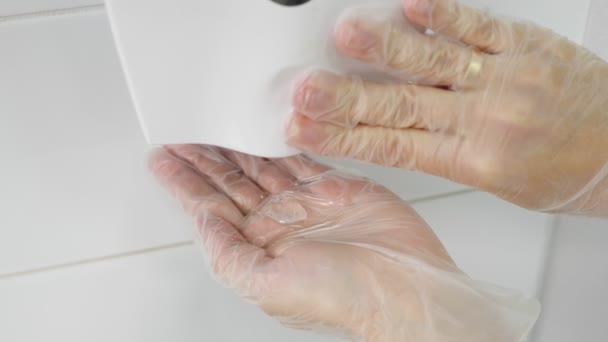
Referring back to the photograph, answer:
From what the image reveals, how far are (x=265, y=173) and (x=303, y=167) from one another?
0.04 metres

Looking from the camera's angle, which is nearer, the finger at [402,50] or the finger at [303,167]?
the finger at [402,50]

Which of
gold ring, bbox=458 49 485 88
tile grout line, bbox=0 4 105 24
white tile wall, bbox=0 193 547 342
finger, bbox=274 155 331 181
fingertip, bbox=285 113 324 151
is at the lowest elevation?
white tile wall, bbox=0 193 547 342

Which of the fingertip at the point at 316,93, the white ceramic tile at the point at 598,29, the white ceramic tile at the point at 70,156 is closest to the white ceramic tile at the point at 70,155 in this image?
the white ceramic tile at the point at 70,156

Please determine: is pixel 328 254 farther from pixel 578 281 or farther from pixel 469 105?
pixel 578 281

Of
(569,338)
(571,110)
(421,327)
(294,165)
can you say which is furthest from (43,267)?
(569,338)

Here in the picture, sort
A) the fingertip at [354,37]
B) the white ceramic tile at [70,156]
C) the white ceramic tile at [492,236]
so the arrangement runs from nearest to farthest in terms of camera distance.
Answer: the fingertip at [354,37] < the white ceramic tile at [70,156] < the white ceramic tile at [492,236]

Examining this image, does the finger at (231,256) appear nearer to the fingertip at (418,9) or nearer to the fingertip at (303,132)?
the fingertip at (303,132)

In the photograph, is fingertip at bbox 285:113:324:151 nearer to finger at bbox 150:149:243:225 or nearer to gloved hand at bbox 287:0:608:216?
gloved hand at bbox 287:0:608:216

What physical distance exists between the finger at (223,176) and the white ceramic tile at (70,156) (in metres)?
0.05

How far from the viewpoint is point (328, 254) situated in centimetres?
54

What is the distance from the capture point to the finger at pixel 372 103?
1.44 ft

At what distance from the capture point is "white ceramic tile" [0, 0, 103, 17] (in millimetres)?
495

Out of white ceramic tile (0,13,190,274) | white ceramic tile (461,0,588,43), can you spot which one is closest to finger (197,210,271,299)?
white ceramic tile (0,13,190,274)

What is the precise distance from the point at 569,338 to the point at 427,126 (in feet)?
1.83
